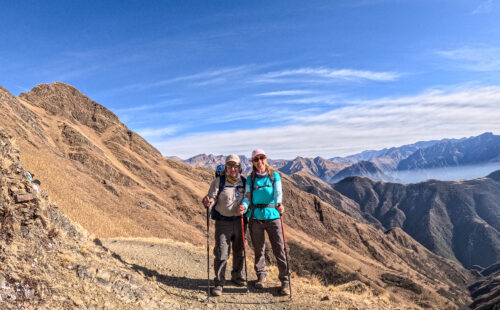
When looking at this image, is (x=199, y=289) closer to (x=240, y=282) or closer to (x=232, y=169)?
(x=240, y=282)

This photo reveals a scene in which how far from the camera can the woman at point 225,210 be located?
7.74m

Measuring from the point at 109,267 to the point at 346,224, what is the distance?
381ft

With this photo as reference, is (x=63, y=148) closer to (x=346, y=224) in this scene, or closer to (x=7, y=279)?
(x=7, y=279)

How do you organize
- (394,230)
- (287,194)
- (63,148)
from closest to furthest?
1. (63,148)
2. (287,194)
3. (394,230)

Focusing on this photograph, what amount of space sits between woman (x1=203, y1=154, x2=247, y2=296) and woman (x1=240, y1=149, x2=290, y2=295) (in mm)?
293

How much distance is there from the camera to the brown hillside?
2616 cm

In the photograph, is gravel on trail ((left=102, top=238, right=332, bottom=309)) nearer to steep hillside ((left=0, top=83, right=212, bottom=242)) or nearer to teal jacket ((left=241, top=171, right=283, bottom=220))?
teal jacket ((left=241, top=171, right=283, bottom=220))

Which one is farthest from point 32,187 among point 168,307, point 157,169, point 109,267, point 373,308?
point 157,169

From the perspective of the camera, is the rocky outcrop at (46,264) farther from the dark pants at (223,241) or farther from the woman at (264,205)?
the woman at (264,205)

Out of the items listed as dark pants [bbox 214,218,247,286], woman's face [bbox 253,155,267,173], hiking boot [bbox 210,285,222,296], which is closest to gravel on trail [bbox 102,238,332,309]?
hiking boot [bbox 210,285,222,296]

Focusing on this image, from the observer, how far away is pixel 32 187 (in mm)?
6535

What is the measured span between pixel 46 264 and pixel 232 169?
4275mm

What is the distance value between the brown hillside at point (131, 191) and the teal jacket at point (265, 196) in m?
9.28

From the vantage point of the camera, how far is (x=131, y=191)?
156 feet
